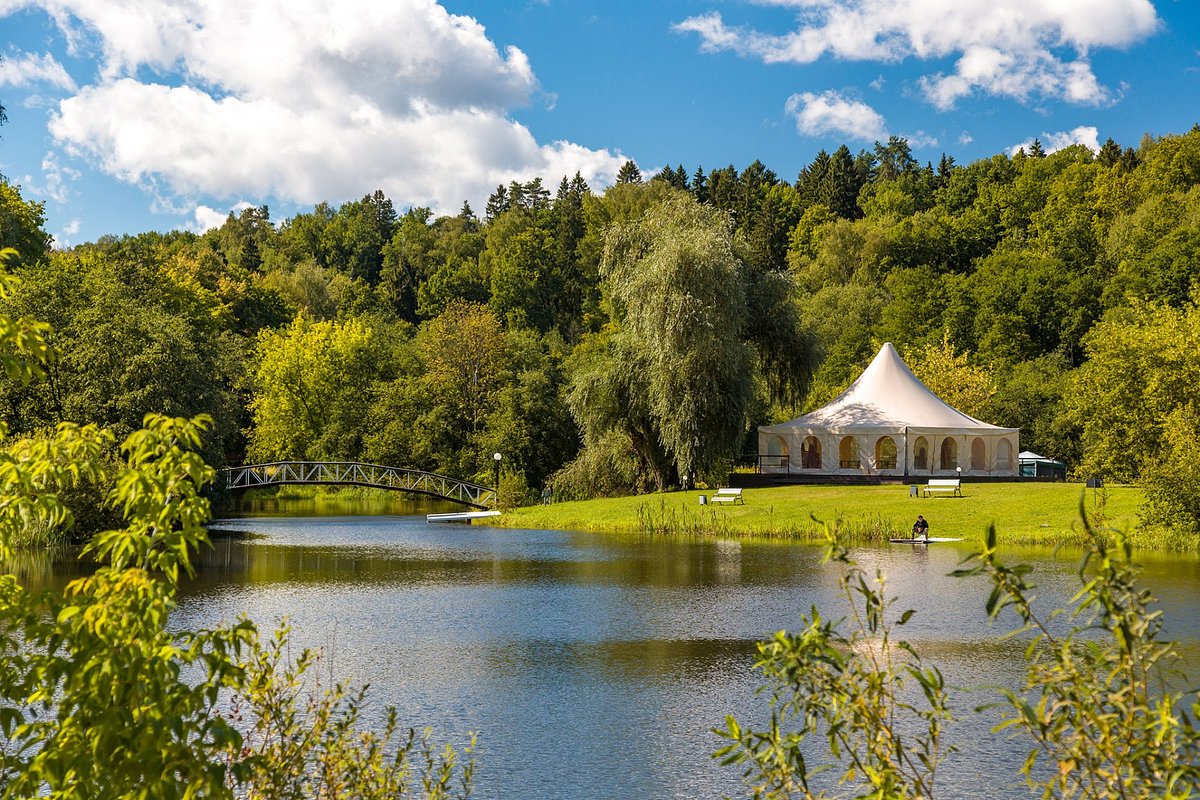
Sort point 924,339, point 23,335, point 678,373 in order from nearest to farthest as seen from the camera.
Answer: point 23,335, point 678,373, point 924,339

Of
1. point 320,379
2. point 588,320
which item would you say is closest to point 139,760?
point 320,379

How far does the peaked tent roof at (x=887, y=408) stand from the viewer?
44.7 m

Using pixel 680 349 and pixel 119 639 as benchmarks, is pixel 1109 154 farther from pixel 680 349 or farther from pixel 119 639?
pixel 119 639

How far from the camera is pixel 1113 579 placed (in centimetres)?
407

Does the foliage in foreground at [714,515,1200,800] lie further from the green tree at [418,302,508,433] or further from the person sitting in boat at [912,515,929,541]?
the green tree at [418,302,508,433]

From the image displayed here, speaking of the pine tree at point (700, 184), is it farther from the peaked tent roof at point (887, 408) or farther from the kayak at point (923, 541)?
the kayak at point (923, 541)

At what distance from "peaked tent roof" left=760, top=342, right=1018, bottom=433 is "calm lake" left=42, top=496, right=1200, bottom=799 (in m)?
14.0

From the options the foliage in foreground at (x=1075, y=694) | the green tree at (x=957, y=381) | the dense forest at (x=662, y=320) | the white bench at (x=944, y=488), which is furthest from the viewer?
the green tree at (x=957, y=381)

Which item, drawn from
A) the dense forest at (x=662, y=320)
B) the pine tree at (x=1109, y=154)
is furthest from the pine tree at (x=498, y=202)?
the pine tree at (x=1109, y=154)

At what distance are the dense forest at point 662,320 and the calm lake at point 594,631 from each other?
6164 millimetres

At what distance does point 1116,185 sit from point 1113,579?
92.0m

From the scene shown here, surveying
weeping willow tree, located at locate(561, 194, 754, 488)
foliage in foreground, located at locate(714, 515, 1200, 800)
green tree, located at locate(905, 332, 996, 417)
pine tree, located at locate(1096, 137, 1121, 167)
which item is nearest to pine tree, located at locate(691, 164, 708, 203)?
pine tree, located at locate(1096, 137, 1121, 167)

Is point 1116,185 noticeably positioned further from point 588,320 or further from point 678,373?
point 678,373

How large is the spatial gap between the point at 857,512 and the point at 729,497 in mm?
4679
